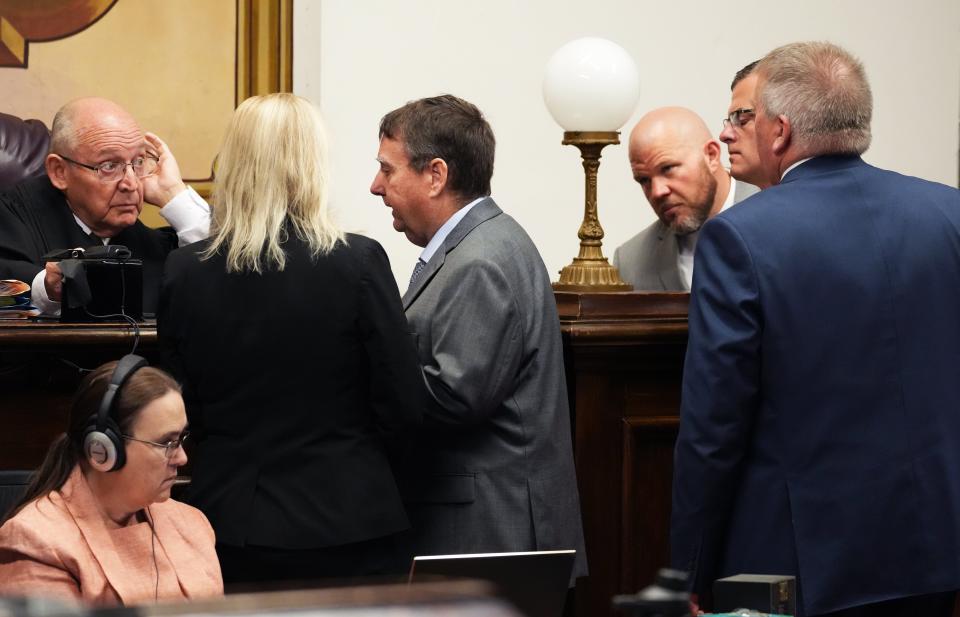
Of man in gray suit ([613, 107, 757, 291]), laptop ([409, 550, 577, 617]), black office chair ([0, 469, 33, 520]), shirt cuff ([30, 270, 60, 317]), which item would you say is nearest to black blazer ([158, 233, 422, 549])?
black office chair ([0, 469, 33, 520])

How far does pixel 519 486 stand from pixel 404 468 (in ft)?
0.84

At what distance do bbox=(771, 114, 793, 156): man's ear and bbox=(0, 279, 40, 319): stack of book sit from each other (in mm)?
1805

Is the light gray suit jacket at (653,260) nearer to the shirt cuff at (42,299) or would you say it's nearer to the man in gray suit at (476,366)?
the man in gray suit at (476,366)

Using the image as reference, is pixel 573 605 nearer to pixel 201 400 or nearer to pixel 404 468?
pixel 404 468

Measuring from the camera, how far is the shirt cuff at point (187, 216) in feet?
11.7

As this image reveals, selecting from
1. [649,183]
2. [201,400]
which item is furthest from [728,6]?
[201,400]

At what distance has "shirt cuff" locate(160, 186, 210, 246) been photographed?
3564mm

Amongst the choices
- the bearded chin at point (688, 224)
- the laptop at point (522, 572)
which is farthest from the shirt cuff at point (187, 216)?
the laptop at point (522, 572)

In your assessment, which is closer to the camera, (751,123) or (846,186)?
(846,186)

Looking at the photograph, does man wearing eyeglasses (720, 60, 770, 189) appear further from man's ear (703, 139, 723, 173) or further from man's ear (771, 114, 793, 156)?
man's ear (703, 139, 723, 173)

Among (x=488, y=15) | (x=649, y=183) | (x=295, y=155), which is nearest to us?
(x=295, y=155)

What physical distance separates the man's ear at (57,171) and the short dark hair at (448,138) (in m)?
1.32

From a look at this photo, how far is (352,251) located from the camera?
265cm

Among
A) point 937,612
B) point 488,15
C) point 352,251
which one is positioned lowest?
point 937,612
